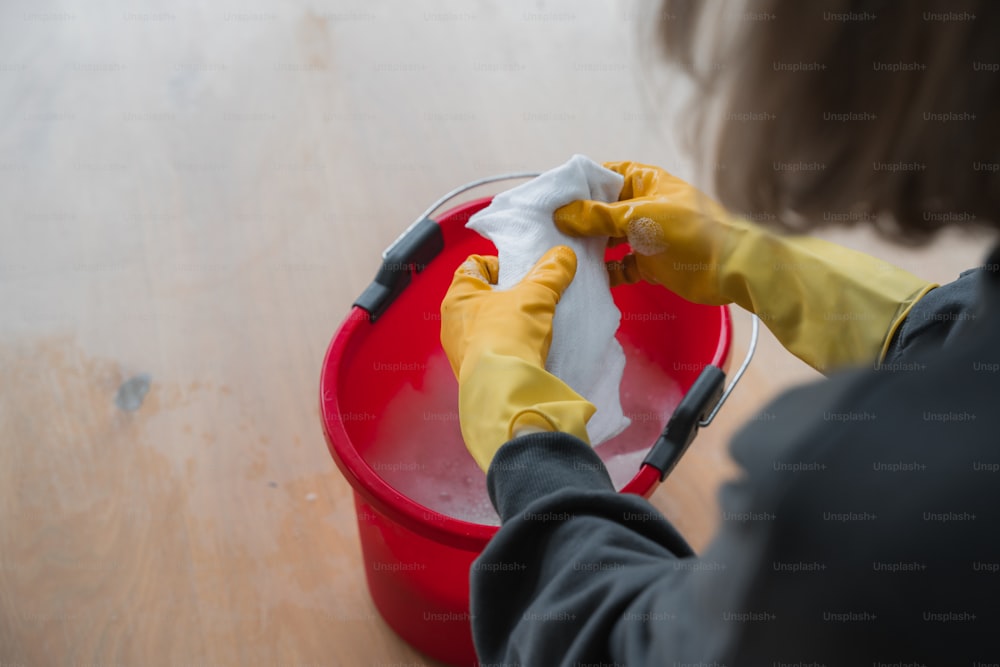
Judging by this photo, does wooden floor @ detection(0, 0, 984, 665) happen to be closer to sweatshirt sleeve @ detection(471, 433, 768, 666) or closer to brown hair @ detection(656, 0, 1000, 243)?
sweatshirt sleeve @ detection(471, 433, 768, 666)

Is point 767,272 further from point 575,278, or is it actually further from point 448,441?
point 448,441

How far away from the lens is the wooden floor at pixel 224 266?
2.63 feet

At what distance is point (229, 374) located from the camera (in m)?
0.94

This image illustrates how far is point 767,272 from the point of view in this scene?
68 centimetres

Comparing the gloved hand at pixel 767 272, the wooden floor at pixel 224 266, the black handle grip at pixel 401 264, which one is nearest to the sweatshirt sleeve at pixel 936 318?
the gloved hand at pixel 767 272

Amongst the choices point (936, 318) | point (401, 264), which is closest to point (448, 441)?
point (401, 264)

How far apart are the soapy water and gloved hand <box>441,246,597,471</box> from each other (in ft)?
0.59

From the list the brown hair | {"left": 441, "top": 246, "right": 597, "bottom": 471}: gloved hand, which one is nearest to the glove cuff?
{"left": 441, "top": 246, "right": 597, "bottom": 471}: gloved hand

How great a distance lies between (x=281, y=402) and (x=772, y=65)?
70 cm

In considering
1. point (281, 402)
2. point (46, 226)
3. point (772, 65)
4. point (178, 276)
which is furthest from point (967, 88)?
point (46, 226)

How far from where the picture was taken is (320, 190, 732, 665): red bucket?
66cm

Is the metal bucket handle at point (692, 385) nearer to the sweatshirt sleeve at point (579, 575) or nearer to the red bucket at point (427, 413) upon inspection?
the red bucket at point (427, 413)

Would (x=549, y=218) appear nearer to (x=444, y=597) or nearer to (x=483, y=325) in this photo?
(x=483, y=325)

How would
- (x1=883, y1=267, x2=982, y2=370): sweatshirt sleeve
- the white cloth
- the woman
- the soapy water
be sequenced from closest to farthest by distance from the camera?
the woman → (x1=883, y1=267, x2=982, y2=370): sweatshirt sleeve → the white cloth → the soapy water
